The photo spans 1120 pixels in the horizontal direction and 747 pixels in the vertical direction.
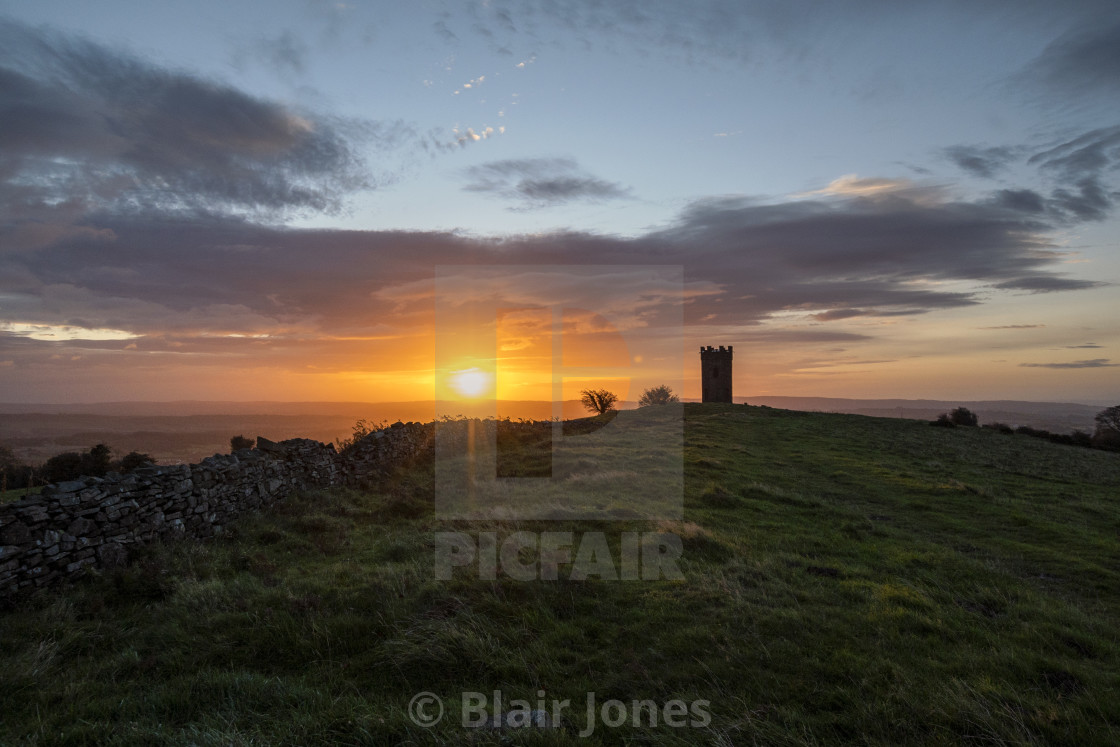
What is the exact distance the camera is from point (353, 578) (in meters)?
8.44

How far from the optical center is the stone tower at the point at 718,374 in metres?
74.0

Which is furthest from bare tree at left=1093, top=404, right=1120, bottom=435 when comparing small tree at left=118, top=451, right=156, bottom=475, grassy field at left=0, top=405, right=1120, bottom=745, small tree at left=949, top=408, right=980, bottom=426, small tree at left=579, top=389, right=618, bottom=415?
small tree at left=118, top=451, right=156, bottom=475

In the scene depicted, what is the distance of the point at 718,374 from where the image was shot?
74188 millimetres

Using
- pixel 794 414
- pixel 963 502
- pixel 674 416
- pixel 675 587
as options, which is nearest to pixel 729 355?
pixel 794 414

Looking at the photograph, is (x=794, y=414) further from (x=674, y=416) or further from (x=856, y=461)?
(x=856, y=461)

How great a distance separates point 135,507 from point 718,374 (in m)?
71.3

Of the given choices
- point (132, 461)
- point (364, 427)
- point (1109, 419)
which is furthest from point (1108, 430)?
point (132, 461)

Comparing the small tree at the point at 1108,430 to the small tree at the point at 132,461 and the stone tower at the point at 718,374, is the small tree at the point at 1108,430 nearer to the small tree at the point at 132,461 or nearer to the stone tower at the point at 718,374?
the stone tower at the point at 718,374

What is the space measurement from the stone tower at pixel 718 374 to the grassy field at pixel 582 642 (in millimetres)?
62643

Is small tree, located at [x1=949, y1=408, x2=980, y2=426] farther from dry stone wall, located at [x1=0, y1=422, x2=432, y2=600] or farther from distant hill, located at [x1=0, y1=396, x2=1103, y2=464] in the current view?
dry stone wall, located at [x1=0, y1=422, x2=432, y2=600]

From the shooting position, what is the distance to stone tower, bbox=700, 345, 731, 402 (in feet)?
243

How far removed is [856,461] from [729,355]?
5116 centimetres

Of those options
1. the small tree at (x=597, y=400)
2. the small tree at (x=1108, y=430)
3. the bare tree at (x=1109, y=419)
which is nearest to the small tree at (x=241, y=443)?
the small tree at (x=597, y=400)

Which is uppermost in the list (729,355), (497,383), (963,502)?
(729,355)
